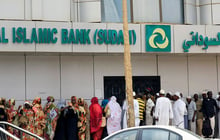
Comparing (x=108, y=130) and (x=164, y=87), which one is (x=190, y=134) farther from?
(x=164, y=87)

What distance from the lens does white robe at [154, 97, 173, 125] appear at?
16297 mm

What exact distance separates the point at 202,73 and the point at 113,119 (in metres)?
5.60

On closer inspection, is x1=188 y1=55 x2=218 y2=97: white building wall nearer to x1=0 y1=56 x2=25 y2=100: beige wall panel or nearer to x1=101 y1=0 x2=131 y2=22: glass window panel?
x1=101 y1=0 x2=131 y2=22: glass window panel

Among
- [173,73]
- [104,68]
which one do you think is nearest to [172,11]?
[173,73]

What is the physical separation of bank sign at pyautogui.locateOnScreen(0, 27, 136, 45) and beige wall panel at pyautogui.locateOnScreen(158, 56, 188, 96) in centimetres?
239

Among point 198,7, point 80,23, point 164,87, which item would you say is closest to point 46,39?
point 80,23

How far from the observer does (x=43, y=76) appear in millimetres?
18094

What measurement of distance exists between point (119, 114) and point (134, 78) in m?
3.11

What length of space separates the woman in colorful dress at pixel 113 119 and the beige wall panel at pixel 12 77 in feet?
11.4

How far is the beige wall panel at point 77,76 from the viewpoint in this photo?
18375mm

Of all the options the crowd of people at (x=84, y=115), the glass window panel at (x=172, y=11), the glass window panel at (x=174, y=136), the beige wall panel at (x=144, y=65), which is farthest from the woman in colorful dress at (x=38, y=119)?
the glass window panel at (x=172, y=11)

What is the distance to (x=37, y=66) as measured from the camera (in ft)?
59.3

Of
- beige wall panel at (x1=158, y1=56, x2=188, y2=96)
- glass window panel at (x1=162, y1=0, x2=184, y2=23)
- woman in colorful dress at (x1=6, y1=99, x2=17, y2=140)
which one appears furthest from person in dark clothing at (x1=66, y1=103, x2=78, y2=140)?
glass window panel at (x1=162, y1=0, x2=184, y2=23)

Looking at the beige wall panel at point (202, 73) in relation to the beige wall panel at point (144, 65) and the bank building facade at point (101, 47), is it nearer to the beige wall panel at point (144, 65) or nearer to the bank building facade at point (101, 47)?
the bank building facade at point (101, 47)
